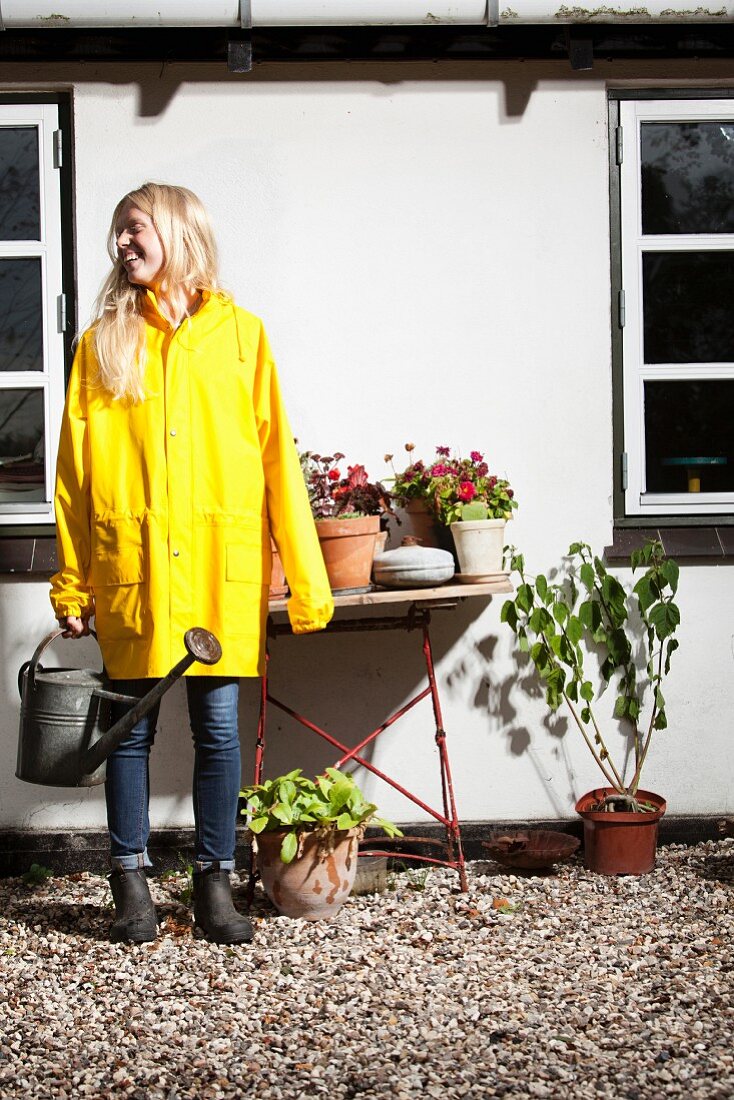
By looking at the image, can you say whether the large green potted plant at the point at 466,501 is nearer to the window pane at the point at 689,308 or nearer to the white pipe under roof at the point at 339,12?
the window pane at the point at 689,308

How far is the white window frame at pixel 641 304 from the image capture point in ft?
13.3

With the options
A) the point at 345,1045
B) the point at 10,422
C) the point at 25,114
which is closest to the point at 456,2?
the point at 25,114

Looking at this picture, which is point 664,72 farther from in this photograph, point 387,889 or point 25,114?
point 387,889

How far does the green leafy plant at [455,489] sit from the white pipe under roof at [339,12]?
1.36 m

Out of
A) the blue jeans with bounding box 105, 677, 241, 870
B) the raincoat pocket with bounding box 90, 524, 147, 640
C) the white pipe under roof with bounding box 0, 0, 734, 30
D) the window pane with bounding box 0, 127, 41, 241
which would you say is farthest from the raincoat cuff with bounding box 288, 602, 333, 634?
the white pipe under roof with bounding box 0, 0, 734, 30

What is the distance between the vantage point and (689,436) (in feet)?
13.5

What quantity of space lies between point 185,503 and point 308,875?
44.4 inches

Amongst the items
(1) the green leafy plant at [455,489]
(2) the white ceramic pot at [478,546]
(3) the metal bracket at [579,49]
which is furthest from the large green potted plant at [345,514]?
(3) the metal bracket at [579,49]

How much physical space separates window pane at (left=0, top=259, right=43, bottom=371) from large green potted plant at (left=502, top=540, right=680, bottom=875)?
1.80 meters

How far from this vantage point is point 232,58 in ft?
12.5

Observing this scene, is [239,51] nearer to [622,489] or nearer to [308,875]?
[622,489]

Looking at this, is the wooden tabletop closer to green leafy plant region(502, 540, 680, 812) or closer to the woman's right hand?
green leafy plant region(502, 540, 680, 812)

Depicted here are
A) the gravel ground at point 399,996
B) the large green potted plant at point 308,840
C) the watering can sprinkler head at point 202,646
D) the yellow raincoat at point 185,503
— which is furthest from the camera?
the large green potted plant at point 308,840

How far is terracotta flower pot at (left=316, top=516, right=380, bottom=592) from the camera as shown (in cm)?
356
